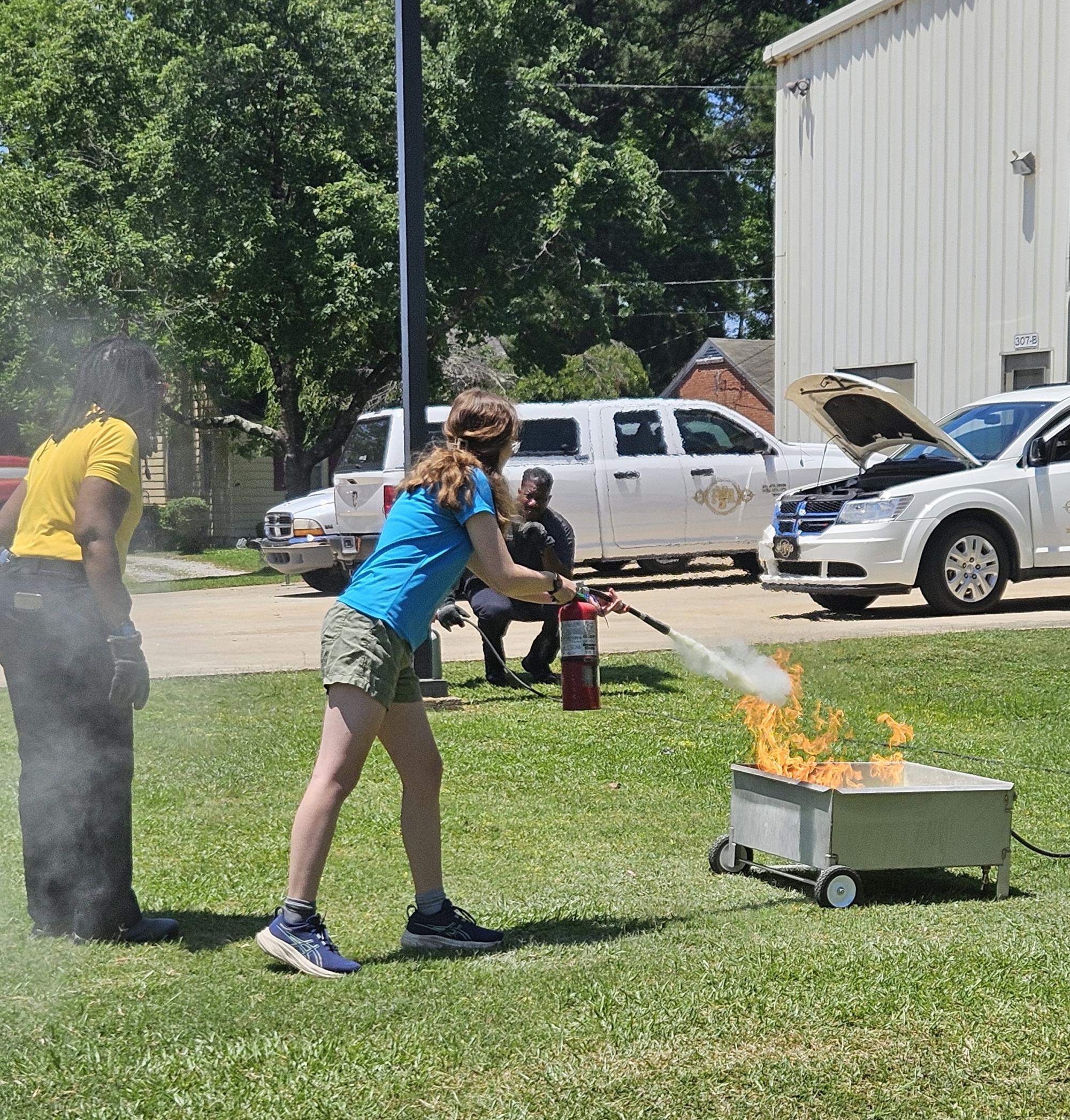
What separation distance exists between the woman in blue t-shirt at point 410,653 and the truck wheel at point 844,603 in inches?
378

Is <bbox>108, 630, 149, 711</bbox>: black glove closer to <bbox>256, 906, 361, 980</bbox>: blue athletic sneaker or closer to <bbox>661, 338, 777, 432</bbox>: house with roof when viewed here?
<bbox>256, 906, 361, 980</bbox>: blue athletic sneaker

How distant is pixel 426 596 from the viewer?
4.86 meters

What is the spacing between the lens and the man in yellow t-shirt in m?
4.79

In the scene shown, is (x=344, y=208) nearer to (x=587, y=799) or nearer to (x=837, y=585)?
(x=837, y=585)

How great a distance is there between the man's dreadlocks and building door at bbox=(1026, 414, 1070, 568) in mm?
10432

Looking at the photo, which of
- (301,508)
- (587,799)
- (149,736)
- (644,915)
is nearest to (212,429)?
(301,508)

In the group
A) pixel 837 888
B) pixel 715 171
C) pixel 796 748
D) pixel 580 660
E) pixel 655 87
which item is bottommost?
pixel 837 888

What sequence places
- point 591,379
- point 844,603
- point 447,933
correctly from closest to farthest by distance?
1. point 447,933
2. point 844,603
3. point 591,379

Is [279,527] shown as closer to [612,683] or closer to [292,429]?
[612,683]

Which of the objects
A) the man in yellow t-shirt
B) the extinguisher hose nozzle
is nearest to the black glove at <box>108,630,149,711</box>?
the man in yellow t-shirt

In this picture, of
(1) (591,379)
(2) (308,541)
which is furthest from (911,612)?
(1) (591,379)

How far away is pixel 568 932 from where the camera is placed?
514cm

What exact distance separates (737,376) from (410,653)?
39.4 meters

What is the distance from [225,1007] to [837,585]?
10.1 m
